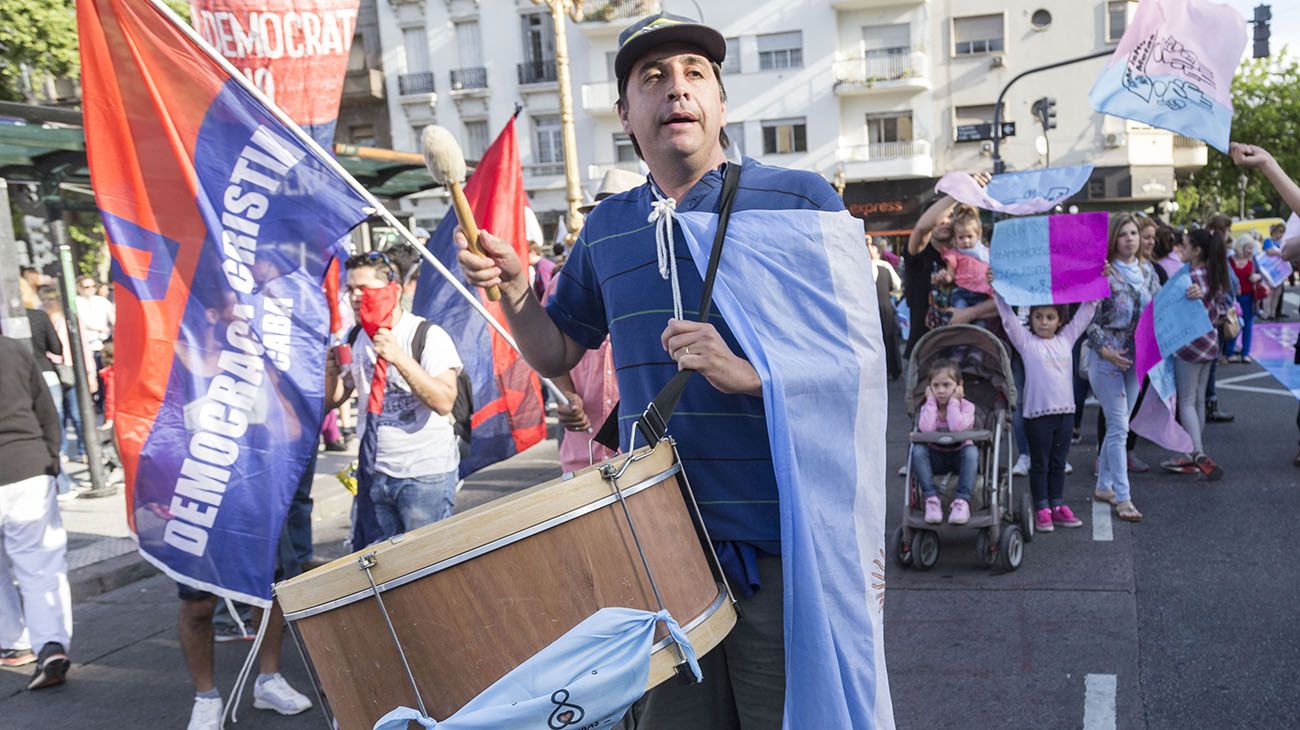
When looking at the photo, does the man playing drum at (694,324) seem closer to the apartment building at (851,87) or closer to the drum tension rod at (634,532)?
the drum tension rod at (634,532)

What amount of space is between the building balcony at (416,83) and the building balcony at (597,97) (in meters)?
6.03

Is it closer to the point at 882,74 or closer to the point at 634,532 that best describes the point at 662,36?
the point at 634,532

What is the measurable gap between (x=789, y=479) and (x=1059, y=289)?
5.39 metres

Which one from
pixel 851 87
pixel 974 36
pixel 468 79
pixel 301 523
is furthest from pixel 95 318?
pixel 974 36

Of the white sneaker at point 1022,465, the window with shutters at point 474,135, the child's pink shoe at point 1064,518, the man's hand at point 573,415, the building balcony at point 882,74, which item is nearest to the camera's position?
the man's hand at point 573,415

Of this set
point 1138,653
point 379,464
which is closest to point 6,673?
point 379,464

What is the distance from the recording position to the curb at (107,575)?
674cm

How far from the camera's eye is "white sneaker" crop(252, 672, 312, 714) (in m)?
4.66

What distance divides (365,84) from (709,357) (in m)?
40.6

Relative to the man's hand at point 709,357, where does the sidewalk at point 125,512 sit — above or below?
below

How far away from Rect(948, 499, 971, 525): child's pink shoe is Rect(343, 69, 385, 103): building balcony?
37.4 metres

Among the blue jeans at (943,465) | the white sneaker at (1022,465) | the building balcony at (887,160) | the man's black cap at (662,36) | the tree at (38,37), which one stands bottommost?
the white sneaker at (1022,465)

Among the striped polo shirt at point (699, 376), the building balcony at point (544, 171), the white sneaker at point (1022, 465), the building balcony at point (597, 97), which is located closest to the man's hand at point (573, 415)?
the striped polo shirt at point (699, 376)

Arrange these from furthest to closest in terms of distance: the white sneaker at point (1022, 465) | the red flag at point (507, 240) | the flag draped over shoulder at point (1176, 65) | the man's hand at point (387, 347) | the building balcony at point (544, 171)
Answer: the building balcony at point (544, 171)
the white sneaker at point (1022, 465)
the red flag at point (507, 240)
the flag draped over shoulder at point (1176, 65)
the man's hand at point (387, 347)
